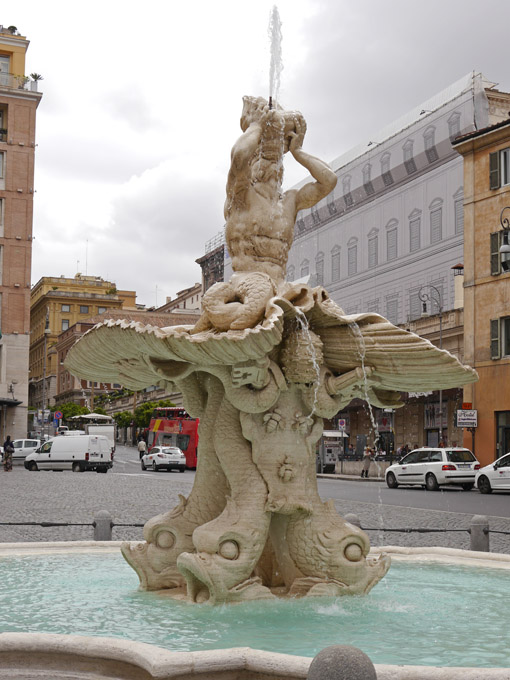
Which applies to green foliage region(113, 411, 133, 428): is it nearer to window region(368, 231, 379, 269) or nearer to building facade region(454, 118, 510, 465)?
window region(368, 231, 379, 269)

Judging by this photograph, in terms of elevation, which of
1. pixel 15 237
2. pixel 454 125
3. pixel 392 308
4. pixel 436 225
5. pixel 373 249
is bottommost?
pixel 392 308

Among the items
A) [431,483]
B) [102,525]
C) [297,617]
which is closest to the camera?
[297,617]

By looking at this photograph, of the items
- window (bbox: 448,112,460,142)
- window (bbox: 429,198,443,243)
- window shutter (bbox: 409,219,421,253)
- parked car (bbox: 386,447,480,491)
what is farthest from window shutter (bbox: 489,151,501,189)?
parked car (bbox: 386,447,480,491)

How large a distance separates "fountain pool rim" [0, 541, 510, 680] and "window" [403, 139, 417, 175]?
44458mm

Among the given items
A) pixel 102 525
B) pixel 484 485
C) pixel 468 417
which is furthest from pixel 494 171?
pixel 102 525

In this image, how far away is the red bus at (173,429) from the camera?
47.6 m

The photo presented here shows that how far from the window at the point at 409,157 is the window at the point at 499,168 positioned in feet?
34.9

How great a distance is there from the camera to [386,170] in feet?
159

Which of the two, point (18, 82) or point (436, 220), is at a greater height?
point (18, 82)

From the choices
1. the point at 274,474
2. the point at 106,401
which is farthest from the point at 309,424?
the point at 106,401

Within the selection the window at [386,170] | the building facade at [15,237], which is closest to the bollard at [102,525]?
the window at [386,170]

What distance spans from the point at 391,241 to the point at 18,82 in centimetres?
2531

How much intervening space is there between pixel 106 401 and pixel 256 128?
96.8 meters

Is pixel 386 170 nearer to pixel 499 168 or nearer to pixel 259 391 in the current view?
pixel 499 168
